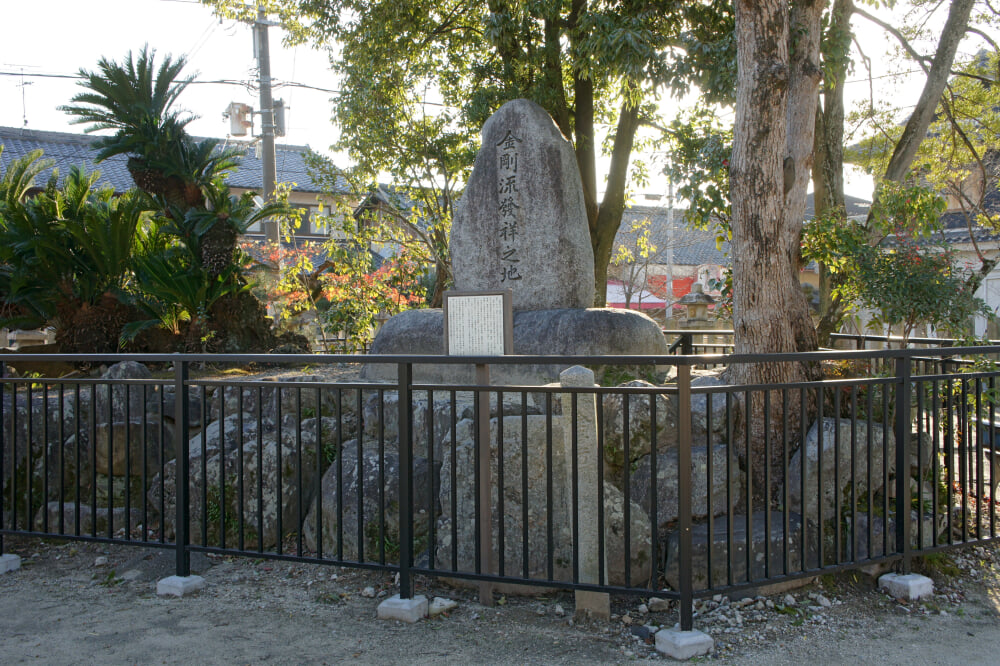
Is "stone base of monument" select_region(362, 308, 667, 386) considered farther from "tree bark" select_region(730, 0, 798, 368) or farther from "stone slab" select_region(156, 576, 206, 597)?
"stone slab" select_region(156, 576, 206, 597)

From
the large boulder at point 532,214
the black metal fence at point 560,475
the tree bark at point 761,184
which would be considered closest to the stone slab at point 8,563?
the black metal fence at point 560,475

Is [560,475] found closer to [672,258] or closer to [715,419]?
[715,419]

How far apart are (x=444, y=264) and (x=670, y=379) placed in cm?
540

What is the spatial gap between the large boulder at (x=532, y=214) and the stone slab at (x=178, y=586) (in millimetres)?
3498

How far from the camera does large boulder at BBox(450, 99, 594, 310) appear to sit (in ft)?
23.1

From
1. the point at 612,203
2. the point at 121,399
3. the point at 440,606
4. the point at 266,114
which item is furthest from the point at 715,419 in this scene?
the point at 266,114

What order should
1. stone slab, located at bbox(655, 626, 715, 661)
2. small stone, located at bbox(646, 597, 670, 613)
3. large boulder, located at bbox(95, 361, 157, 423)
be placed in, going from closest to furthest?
stone slab, located at bbox(655, 626, 715, 661)
small stone, located at bbox(646, 597, 670, 613)
large boulder, located at bbox(95, 361, 157, 423)

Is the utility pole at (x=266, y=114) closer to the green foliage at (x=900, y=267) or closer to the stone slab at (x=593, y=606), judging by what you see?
the green foliage at (x=900, y=267)

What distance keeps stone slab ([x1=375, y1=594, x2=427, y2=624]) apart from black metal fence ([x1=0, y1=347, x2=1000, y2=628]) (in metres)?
0.09

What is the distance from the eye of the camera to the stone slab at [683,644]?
334 centimetres

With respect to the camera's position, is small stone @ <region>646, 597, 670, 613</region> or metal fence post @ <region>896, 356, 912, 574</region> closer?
metal fence post @ <region>896, 356, 912, 574</region>

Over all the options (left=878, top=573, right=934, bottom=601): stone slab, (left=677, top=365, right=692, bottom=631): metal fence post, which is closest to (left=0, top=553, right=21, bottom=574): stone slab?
(left=677, top=365, right=692, bottom=631): metal fence post

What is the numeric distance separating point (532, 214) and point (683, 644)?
448 cm

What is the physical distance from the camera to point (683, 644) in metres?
→ 3.34
